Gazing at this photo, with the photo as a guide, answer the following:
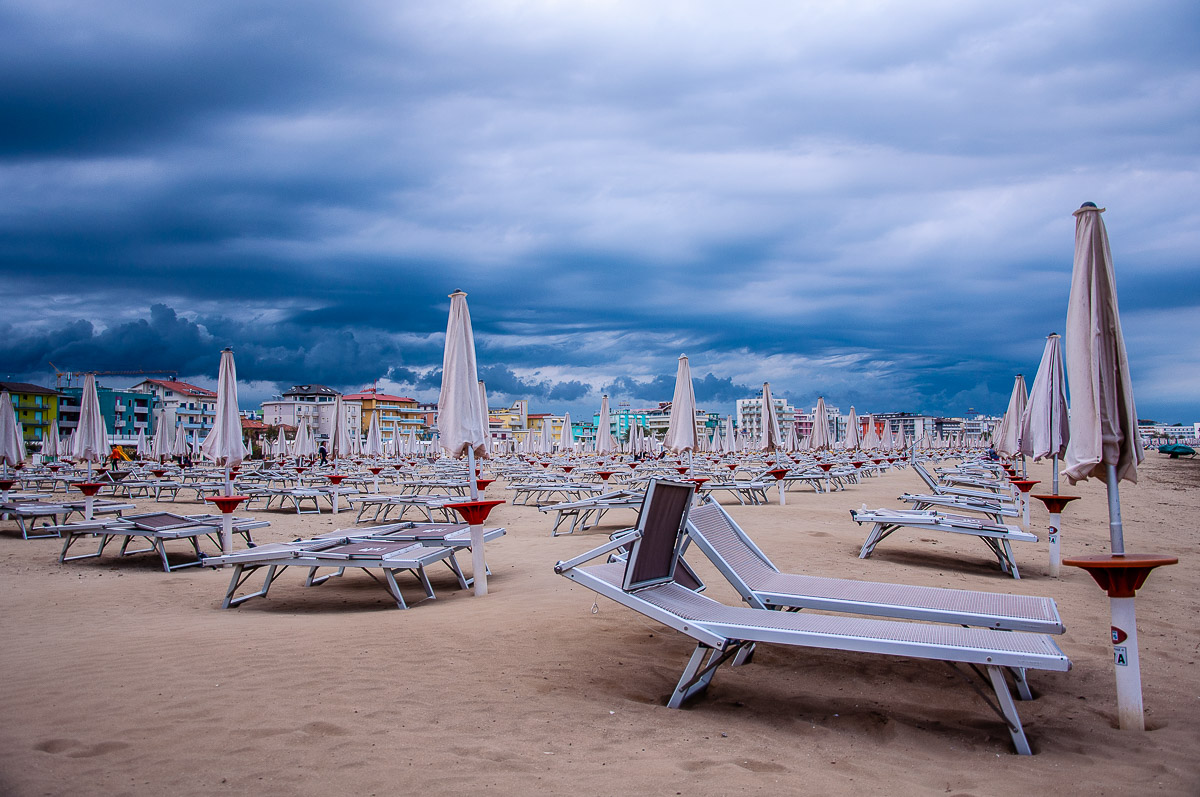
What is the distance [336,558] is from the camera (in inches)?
232

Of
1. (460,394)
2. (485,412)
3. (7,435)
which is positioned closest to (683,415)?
(485,412)

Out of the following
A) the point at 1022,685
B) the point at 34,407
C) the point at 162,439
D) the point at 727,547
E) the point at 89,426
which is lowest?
the point at 1022,685

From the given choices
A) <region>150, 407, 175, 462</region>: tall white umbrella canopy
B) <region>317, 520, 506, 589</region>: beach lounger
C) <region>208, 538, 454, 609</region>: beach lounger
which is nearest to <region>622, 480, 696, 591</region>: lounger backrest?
<region>208, 538, 454, 609</region>: beach lounger

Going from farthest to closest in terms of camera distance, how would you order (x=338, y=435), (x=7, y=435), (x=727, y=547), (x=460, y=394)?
(x=338, y=435) → (x=7, y=435) → (x=460, y=394) → (x=727, y=547)

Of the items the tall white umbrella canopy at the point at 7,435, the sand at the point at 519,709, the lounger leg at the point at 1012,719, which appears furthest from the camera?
the tall white umbrella canopy at the point at 7,435

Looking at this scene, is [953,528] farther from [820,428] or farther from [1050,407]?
[820,428]

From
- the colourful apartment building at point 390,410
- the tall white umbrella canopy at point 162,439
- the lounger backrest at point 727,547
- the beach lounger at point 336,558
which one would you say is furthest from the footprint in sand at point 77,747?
the colourful apartment building at point 390,410

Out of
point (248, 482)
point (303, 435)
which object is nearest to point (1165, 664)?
point (248, 482)

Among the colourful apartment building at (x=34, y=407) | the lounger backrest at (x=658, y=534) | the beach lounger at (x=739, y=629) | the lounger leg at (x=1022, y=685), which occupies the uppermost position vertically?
the colourful apartment building at (x=34, y=407)

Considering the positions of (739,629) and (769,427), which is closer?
(739,629)

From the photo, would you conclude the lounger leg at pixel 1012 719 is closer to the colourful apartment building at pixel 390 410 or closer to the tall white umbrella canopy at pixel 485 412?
the tall white umbrella canopy at pixel 485 412

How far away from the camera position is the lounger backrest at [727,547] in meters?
4.29

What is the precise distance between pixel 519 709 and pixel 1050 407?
8830 millimetres

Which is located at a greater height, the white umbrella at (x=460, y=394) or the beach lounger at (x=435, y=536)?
the white umbrella at (x=460, y=394)
